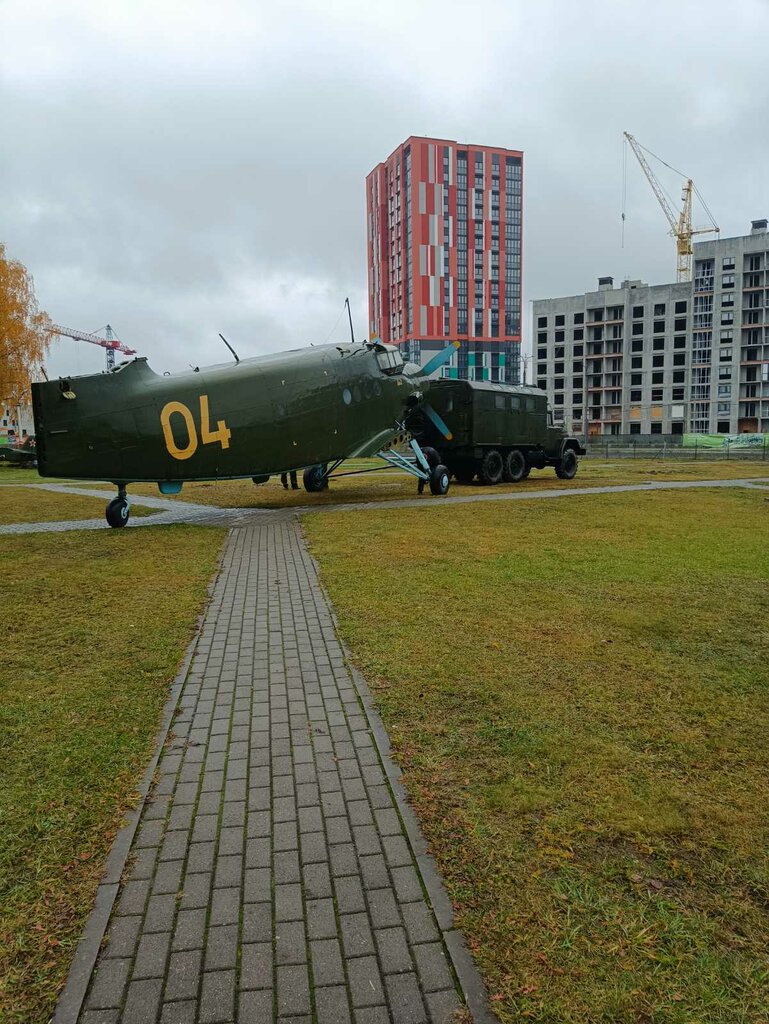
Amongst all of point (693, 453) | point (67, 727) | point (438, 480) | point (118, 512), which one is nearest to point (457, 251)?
point (693, 453)

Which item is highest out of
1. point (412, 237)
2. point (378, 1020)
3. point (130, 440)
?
point (412, 237)

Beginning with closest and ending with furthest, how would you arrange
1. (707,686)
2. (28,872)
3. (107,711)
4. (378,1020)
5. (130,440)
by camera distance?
(378,1020)
(28,872)
(107,711)
(707,686)
(130,440)

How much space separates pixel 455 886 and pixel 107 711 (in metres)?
3.20

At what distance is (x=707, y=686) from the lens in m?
5.49

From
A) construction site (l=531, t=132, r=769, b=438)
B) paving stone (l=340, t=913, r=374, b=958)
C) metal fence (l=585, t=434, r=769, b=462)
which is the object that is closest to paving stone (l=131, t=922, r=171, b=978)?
paving stone (l=340, t=913, r=374, b=958)

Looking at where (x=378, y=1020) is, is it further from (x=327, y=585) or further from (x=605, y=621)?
(x=327, y=585)

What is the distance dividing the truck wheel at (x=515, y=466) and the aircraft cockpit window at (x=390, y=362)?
8.77m

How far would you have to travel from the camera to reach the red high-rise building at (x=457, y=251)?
364 ft

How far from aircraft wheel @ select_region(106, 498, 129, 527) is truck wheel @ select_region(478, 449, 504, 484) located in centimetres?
1457

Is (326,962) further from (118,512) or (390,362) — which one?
(390,362)

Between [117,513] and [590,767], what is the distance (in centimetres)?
1329

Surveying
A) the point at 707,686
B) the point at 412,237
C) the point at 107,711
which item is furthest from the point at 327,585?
the point at 412,237

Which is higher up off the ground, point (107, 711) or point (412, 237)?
point (412, 237)

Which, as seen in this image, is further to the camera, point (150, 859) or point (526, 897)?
point (150, 859)
